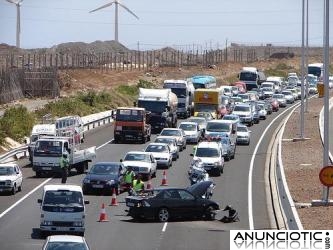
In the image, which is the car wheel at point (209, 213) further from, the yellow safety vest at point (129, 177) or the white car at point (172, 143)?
the white car at point (172, 143)

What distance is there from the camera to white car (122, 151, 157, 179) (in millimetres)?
45312

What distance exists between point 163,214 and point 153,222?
0.44m

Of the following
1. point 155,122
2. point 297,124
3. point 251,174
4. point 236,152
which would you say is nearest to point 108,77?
point 297,124

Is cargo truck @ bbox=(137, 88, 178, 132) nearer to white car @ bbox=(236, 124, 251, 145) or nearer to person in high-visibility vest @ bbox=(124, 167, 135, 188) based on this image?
white car @ bbox=(236, 124, 251, 145)

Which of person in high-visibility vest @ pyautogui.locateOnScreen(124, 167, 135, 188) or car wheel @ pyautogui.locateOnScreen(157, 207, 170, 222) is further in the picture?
person in high-visibility vest @ pyautogui.locateOnScreen(124, 167, 135, 188)

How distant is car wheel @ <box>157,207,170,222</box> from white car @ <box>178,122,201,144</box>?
2922cm

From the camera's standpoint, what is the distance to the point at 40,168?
150 feet

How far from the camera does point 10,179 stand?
39.8m

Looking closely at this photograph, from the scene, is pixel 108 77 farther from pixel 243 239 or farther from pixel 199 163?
pixel 243 239

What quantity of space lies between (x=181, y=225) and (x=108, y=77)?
316ft

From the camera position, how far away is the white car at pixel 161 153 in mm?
50625

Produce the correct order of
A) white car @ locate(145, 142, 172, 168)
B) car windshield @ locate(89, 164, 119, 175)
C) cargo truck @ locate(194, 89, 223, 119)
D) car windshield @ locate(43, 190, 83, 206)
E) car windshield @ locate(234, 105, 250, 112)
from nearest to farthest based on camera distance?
car windshield @ locate(43, 190, 83, 206)
car windshield @ locate(89, 164, 119, 175)
white car @ locate(145, 142, 172, 168)
cargo truck @ locate(194, 89, 223, 119)
car windshield @ locate(234, 105, 250, 112)

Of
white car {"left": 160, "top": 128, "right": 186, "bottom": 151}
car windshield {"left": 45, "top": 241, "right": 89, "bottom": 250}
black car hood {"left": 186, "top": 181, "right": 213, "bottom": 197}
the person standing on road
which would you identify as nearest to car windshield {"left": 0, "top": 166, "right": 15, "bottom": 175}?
the person standing on road

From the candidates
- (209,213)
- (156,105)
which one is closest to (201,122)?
(156,105)
